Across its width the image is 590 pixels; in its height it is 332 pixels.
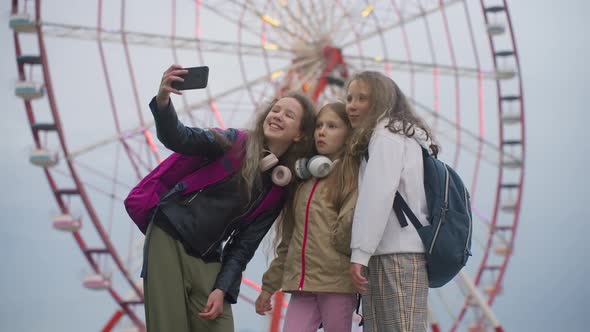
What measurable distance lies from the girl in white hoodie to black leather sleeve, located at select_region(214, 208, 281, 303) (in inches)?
18.1

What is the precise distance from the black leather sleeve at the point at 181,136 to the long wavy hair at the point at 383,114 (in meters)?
0.56

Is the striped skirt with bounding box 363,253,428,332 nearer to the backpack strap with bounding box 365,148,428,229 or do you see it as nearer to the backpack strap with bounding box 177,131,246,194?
the backpack strap with bounding box 365,148,428,229

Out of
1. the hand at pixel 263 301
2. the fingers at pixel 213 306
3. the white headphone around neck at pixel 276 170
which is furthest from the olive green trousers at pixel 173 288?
the white headphone around neck at pixel 276 170

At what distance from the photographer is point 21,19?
11.9m

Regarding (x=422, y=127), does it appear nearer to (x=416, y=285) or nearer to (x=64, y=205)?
(x=416, y=285)

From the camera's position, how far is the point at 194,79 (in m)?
3.35

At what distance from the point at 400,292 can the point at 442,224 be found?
11.7 inches

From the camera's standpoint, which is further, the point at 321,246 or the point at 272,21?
the point at 272,21

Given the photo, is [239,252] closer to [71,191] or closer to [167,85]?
[167,85]

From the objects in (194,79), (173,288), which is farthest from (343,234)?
(194,79)

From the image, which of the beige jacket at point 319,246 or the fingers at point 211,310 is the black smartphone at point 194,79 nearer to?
the beige jacket at point 319,246

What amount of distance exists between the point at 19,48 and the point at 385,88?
382 inches

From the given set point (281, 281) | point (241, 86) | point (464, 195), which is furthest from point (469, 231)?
point (241, 86)

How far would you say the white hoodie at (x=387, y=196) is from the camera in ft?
10.9
